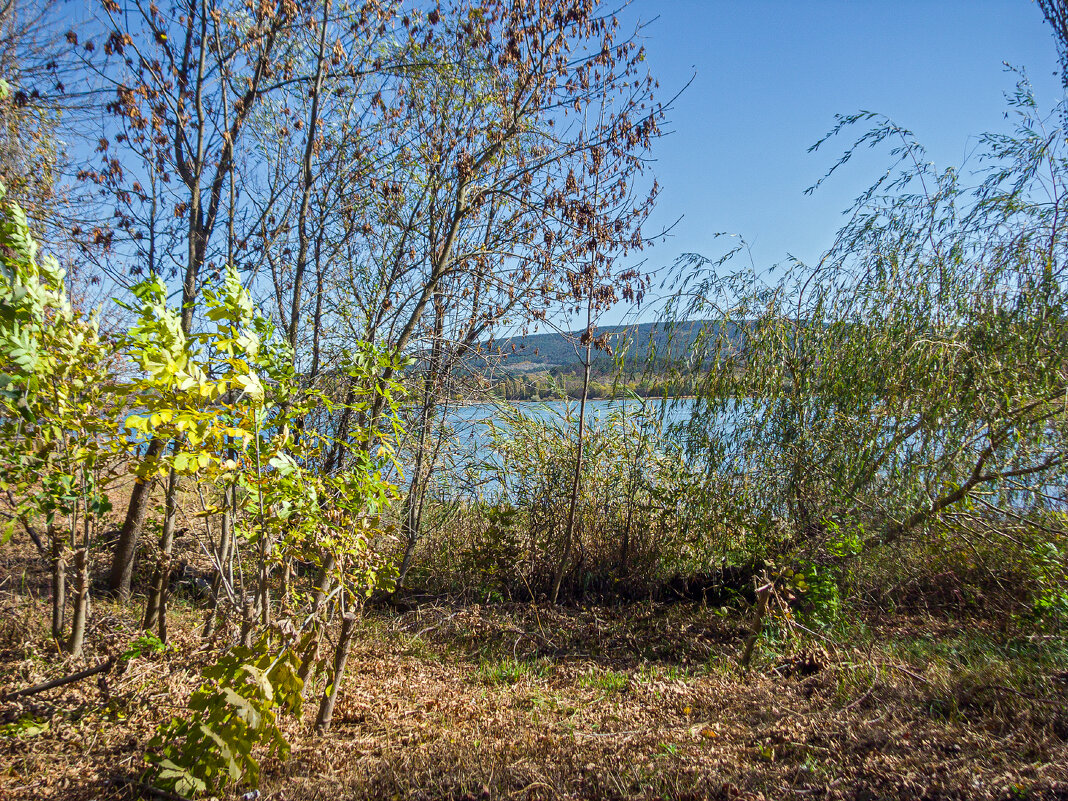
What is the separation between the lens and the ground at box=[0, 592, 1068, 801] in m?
2.36

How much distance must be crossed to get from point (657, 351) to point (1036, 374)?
275 centimetres

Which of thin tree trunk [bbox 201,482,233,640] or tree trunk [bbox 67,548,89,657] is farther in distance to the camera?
tree trunk [bbox 67,548,89,657]

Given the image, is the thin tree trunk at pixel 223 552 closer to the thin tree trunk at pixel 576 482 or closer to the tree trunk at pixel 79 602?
the tree trunk at pixel 79 602

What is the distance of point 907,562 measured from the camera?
4934mm

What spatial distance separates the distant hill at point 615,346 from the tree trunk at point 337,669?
2792 mm

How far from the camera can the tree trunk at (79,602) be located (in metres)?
3.12

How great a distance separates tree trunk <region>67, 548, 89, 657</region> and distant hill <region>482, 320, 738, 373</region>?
3030mm

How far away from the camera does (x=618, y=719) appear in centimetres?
317

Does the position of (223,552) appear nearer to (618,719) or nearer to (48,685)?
(48,685)

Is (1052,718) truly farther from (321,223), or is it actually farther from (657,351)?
(321,223)

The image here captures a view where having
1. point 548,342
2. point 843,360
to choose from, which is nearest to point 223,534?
point 548,342

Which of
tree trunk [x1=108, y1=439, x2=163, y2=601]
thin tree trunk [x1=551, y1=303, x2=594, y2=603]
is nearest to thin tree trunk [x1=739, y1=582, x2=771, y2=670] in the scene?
thin tree trunk [x1=551, y1=303, x2=594, y2=603]

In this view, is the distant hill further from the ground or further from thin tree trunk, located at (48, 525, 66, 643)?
thin tree trunk, located at (48, 525, 66, 643)

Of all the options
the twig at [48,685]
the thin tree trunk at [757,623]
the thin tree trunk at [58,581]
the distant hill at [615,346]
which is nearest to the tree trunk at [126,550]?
the thin tree trunk at [58,581]
